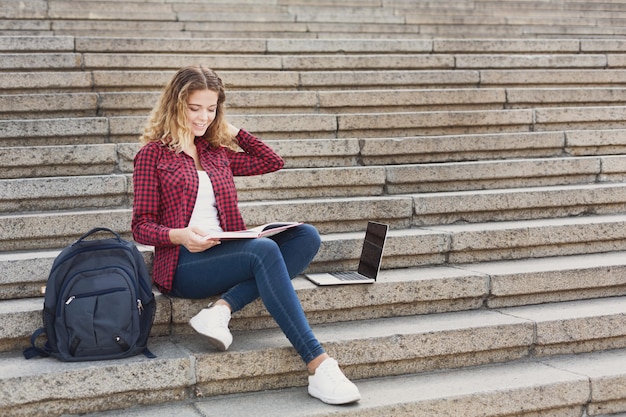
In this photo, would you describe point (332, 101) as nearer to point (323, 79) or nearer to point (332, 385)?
point (323, 79)

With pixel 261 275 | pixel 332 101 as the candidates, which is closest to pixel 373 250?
pixel 261 275

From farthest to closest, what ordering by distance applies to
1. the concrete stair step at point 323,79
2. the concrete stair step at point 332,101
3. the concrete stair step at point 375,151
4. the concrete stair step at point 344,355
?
the concrete stair step at point 323,79
the concrete stair step at point 332,101
the concrete stair step at point 375,151
the concrete stair step at point 344,355

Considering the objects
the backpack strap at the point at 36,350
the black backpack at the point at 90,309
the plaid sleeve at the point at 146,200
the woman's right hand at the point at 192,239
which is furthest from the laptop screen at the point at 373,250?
the backpack strap at the point at 36,350

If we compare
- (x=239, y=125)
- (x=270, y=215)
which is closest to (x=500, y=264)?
(x=270, y=215)

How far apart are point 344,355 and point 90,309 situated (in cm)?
117

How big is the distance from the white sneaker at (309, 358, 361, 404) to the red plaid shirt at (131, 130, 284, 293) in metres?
0.81

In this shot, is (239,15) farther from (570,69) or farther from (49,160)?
(49,160)

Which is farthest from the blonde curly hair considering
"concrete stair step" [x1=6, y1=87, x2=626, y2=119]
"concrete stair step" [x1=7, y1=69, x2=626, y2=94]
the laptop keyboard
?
"concrete stair step" [x1=7, y1=69, x2=626, y2=94]

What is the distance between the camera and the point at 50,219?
14.0 feet

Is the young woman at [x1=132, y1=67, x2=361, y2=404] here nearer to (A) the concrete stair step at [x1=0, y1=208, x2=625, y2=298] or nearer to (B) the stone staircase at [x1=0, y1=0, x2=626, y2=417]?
(B) the stone staircase at [x1=0, y1=0, x2=626, y2=417]

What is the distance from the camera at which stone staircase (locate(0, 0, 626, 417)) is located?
11.9 feet

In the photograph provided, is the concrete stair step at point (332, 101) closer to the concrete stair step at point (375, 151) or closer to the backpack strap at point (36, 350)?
the concrete stair step at point (375, 151)

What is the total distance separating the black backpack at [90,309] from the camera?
3367 mm

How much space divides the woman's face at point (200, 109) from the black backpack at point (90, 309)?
2.50 ft
